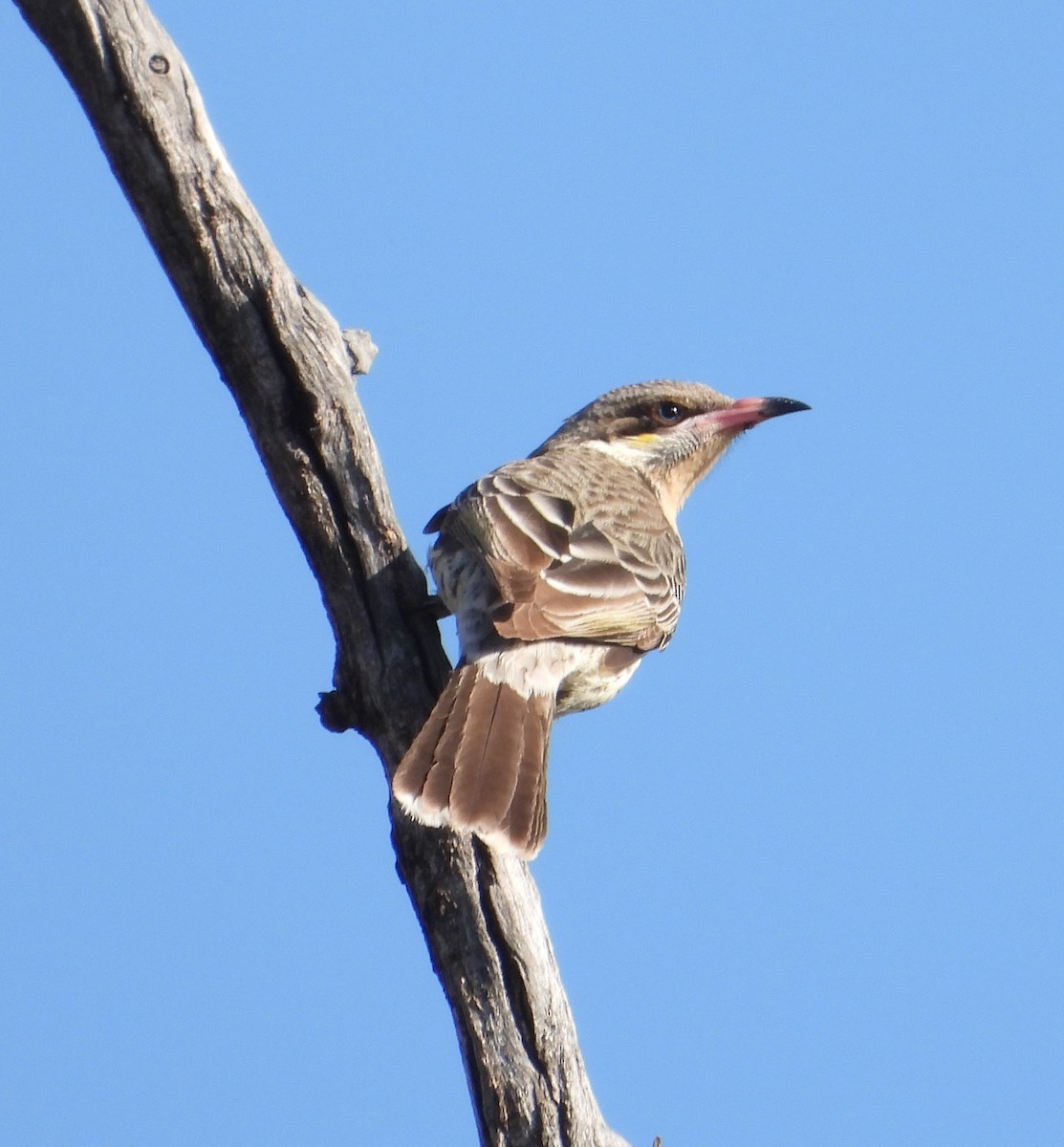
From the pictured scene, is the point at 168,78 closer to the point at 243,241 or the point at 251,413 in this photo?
the point at 243,241

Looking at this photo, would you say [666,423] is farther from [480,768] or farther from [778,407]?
[480,768]

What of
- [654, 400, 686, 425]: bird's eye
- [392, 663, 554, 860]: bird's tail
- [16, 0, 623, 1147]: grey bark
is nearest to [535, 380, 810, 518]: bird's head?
[654, 400, 686, 425]: bird's eye

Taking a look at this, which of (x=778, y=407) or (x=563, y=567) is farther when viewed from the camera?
(x=778, y=407)

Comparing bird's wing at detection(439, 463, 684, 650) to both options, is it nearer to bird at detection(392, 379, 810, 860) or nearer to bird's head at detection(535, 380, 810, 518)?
bird at detection(392, 379, 810, 860)

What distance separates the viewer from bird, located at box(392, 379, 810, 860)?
5.20 metres

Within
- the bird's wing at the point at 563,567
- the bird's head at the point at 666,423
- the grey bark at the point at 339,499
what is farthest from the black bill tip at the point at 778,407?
the grey bark at the point at 339,499

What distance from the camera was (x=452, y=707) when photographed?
5359 mm

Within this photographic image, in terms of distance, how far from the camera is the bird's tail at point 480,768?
16.7ft

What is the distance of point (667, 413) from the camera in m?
8.32

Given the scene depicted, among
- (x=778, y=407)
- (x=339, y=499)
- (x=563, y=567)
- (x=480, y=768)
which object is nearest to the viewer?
(x=480, y=768)

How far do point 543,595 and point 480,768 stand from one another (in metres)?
0.91

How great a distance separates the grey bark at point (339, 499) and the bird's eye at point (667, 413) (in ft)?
9.29

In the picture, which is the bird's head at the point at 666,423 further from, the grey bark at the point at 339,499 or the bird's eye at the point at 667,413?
the grey bark at the point at 339,499

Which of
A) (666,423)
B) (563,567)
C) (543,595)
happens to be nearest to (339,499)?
(543,595)
